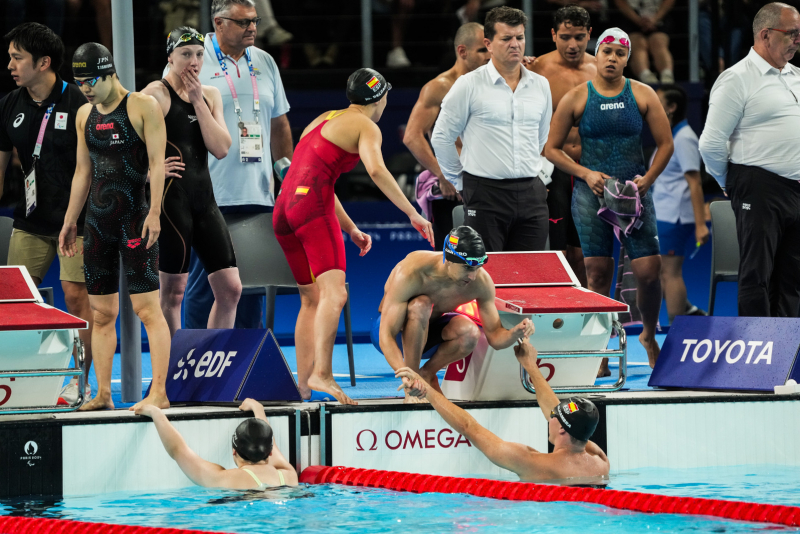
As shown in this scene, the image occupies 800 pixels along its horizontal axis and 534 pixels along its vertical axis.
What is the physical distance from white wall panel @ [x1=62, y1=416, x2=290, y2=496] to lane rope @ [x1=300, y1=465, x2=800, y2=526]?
450 millimetres

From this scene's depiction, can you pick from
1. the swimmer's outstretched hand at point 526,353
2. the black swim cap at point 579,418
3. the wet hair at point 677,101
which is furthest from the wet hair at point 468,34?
the black swim cap at point 579,418

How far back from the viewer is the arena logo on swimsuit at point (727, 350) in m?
5.33

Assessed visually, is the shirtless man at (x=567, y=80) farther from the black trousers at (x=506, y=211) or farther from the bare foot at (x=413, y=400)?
the bare foot at (x=413, y=400)

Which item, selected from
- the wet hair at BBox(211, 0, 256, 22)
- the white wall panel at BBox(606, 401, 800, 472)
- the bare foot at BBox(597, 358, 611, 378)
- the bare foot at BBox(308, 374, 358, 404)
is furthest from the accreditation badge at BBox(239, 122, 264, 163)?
the white wall panel at BBox(606, 401, 800, 472)

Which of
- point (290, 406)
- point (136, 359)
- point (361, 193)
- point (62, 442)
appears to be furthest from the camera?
point (361, 193)

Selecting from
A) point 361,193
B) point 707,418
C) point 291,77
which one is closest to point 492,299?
point 707,418

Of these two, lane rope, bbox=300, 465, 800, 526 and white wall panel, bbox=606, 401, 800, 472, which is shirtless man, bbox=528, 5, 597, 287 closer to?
white wall panel, bbox=606, 401, 800, 472

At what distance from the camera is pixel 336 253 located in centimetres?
519

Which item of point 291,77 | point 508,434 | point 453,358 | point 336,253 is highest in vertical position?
point 291,77

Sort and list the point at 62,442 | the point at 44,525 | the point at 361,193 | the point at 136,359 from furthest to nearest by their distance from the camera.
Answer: the point at 361,193, the point at 136,359, the point at 62,442, the point at 44,525

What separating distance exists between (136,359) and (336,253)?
4.04ft

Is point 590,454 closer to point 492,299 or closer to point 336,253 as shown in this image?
point 492,299

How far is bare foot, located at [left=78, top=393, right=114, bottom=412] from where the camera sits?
494 cm

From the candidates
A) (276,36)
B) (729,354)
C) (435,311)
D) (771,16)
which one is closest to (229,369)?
(435,311)
